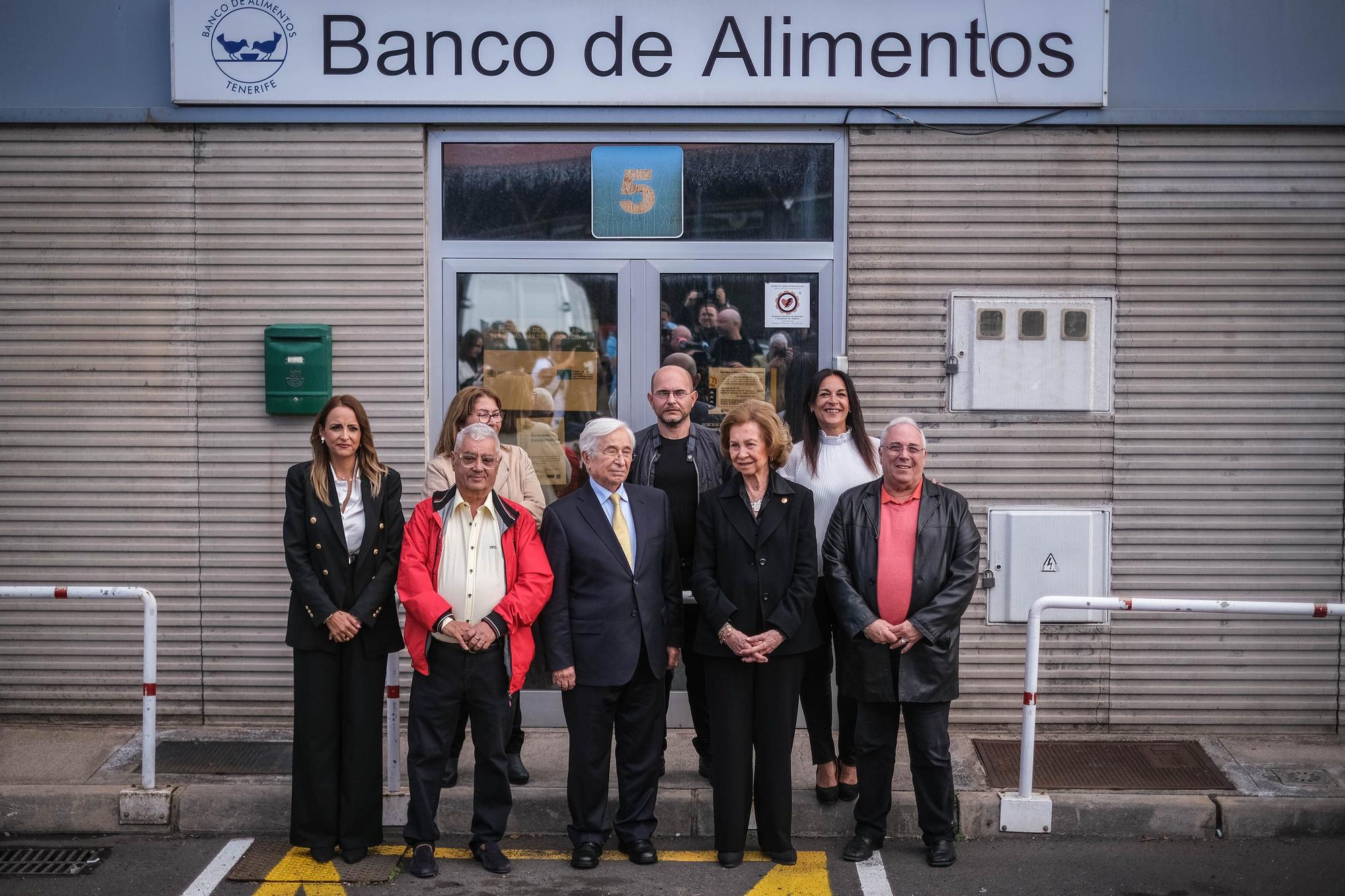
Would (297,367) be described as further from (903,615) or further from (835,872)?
(835,872)

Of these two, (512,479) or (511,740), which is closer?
(512,479)

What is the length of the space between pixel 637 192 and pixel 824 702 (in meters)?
2.97

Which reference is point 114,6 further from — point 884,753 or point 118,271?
point 884,753

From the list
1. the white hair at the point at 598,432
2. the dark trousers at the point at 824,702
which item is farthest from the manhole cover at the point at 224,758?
the dark trousers at the point at 824,702

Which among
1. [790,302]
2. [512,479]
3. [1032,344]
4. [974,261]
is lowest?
[512,479]

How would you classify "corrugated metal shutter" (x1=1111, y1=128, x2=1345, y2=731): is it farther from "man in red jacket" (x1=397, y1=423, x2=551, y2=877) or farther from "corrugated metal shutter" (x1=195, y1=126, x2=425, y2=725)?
"corrugated metal shutter" (x1=195, y1=126, x2=425, y2=725)

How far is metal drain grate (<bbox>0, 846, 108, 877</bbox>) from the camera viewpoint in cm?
533

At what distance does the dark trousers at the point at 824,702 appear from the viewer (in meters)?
5.80

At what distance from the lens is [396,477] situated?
5539 millimetres

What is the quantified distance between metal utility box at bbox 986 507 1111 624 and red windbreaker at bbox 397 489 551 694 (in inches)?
110

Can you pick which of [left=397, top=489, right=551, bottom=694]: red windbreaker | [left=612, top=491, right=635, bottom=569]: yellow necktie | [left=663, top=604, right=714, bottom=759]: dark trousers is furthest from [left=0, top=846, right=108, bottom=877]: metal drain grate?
[left=612, top=491, right=635, bottom=569]: yellow necktie

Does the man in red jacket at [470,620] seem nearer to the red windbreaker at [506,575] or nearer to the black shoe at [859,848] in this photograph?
the red windbreaker at [506,575]

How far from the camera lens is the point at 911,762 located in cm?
548

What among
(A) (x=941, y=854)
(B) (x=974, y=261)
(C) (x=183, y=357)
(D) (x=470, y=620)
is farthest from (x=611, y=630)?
(C) (x=183, y=357)
